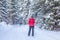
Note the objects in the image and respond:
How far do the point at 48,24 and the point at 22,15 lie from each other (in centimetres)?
2316

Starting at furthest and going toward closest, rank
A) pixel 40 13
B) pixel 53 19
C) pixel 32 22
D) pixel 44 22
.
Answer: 1. pixel 40 13
2. pixel 44 22
3. pixel 53 19
4. pixel 32 22

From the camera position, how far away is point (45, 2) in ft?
75.1

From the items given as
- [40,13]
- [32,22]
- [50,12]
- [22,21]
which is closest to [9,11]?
[22,21]

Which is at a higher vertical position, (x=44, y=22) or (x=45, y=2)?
(x=45, y=2)

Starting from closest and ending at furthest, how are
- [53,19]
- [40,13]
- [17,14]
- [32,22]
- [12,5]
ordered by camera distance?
[32,22], [53,19], [40,13], [12,5], [17,14]

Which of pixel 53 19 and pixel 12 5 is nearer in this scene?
pixel 53 19

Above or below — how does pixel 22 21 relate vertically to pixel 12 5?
below

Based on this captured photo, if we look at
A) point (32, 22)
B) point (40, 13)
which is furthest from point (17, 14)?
point (32, 22)

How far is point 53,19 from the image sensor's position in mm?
21969

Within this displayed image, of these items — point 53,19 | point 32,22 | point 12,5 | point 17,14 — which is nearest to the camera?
point 32,22

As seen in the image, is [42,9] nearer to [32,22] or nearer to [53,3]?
[53,3]

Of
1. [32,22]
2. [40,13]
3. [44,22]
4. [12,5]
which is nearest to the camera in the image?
[32,22]

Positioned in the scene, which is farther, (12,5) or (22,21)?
(22,21)

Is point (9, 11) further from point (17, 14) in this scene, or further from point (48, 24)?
point (48, 24)
